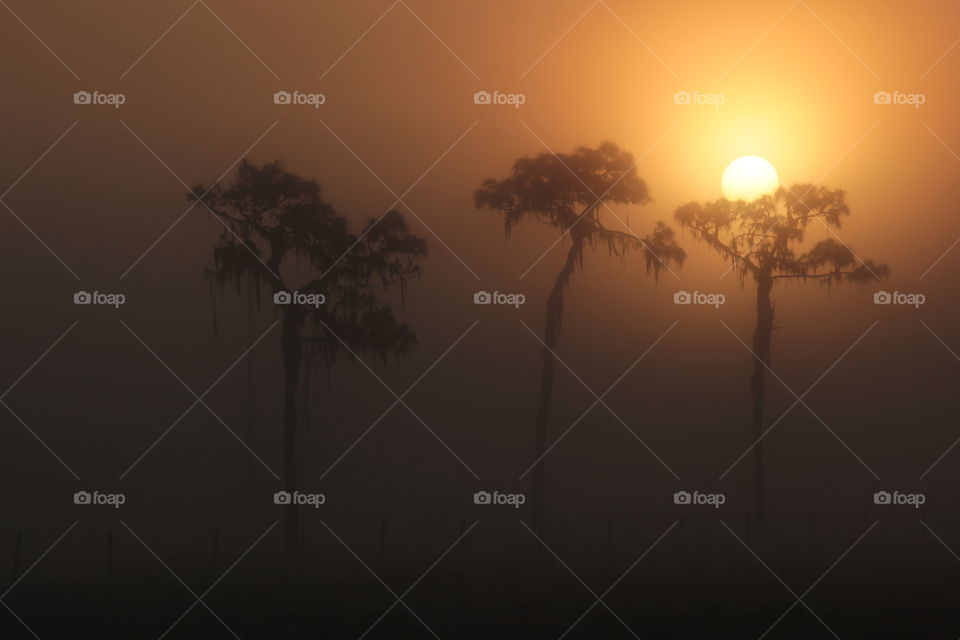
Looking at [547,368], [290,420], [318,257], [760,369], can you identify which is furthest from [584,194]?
[290,420]

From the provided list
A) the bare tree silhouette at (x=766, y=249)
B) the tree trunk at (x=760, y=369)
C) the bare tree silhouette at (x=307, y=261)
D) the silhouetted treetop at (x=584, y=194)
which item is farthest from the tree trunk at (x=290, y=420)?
the tree trunk at (x=760, y=369)

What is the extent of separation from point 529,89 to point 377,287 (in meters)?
1.13

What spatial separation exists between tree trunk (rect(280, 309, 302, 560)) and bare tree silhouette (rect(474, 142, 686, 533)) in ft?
3.40

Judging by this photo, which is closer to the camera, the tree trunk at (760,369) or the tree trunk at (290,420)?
the tree trunk at (290,420)

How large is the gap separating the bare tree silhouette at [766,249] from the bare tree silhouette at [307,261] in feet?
4.44

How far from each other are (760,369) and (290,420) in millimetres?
2153

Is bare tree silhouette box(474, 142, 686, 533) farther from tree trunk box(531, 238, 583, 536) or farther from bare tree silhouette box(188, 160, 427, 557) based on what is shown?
bare tree silhouette box(188, 160, 427, 557)

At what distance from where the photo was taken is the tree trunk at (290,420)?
436 centimetres

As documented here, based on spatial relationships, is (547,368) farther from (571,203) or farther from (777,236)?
(777,236)

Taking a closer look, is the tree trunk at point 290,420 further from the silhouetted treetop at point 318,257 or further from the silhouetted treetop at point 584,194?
the silhouetted treetop at point 584,194

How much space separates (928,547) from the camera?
14.6ft

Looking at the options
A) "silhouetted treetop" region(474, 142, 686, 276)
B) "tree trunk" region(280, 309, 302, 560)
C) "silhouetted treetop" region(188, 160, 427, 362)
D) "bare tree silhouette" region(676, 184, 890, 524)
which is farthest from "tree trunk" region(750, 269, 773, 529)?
"tree trunk" region(280, 309, 302, 560)

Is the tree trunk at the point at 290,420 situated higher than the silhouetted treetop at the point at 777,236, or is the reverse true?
the silhouetted treetop at the point at 777,236

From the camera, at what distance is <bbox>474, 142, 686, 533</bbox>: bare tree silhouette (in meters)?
4.43
